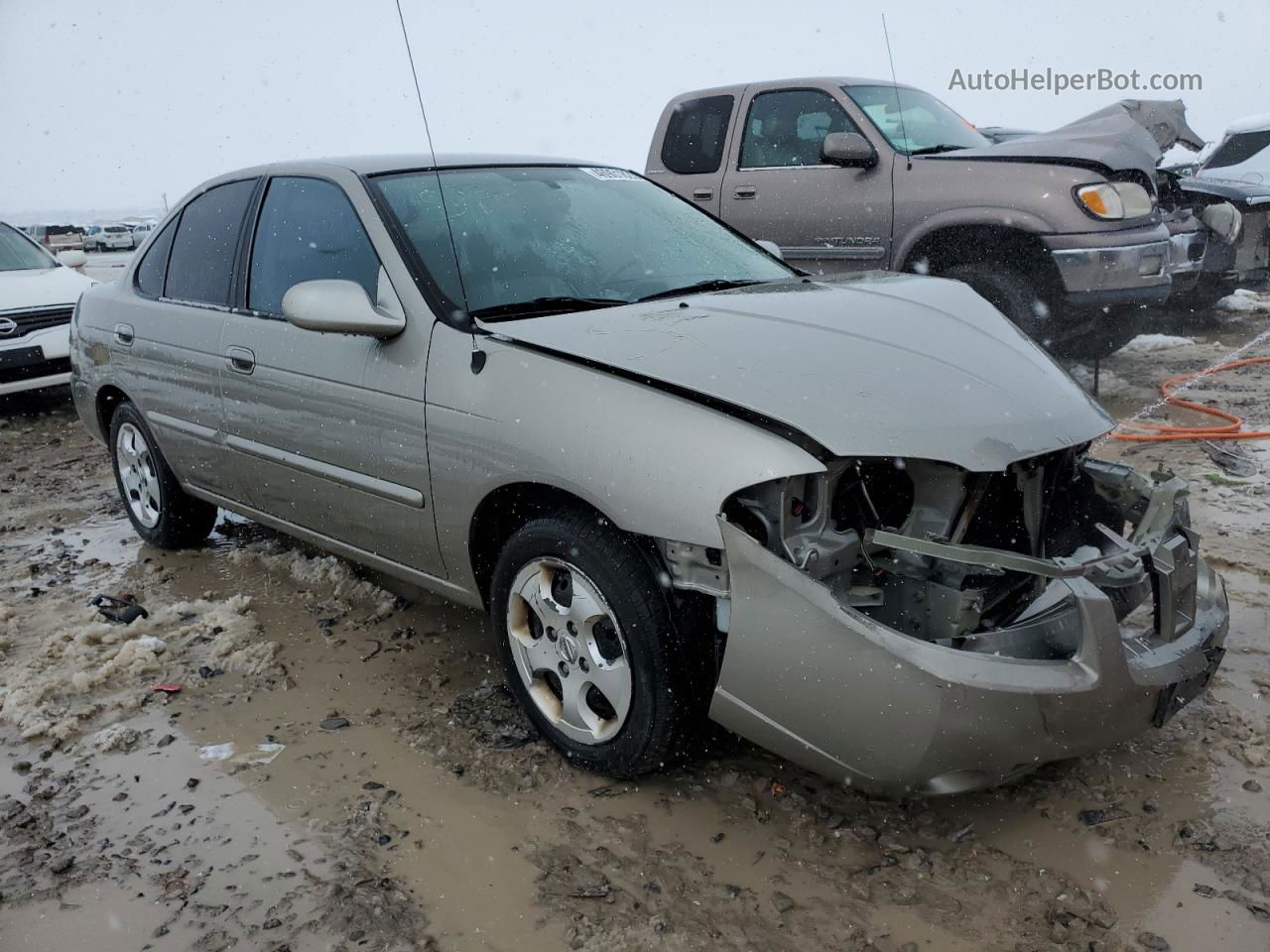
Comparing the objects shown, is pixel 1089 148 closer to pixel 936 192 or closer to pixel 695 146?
pixel 936 192

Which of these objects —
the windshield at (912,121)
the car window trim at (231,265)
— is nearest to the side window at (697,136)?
the windshield at (912,121)

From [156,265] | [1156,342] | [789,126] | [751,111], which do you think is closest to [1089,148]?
[789,126]

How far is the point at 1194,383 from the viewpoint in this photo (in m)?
7.15

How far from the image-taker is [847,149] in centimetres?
652

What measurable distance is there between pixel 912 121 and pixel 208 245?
4.56 meters

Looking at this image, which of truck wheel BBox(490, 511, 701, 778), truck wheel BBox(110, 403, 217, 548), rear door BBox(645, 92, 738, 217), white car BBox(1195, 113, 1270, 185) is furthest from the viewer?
white car BBox(1195, 113, 1270, 185)

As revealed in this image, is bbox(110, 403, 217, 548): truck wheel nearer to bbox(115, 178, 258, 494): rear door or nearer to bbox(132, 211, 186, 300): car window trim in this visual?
bbox(115, 178, 258, 494): rear door

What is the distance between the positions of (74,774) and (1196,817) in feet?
9.74

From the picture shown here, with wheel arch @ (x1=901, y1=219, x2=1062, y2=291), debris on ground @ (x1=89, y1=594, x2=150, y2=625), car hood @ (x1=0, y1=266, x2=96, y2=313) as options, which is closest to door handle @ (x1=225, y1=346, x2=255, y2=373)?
debris on ground @ (x1=89, y1=594, x2=150, y2=625)

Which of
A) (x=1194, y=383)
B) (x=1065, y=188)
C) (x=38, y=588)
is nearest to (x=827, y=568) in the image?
(x=38, y=588)

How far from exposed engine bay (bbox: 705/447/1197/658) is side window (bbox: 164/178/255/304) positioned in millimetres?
2583

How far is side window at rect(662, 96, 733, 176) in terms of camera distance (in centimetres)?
743

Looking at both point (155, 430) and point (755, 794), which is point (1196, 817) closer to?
point (755, 794)

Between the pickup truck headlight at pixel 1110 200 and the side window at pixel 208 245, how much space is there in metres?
4.43
